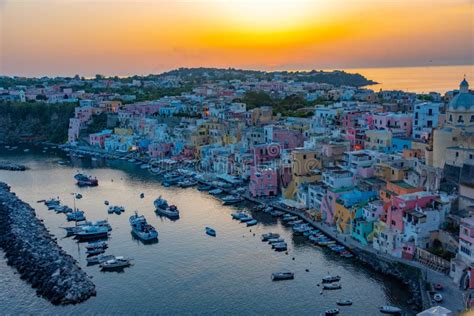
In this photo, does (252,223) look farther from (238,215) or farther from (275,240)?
(275,240)

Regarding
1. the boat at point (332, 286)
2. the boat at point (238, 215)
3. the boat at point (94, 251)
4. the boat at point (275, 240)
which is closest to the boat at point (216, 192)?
the boat at point (238, 215)

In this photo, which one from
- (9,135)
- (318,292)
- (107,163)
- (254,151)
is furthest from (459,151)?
(9,135)

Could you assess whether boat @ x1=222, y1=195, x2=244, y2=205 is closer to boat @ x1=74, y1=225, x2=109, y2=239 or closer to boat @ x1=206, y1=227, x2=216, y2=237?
boat @ x1=206, y1=227, x2=216, y2=237

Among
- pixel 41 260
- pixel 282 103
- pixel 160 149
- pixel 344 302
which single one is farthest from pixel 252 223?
pixel 282 103

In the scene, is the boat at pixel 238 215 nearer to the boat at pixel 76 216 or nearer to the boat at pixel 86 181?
the boat at pixel 76 216

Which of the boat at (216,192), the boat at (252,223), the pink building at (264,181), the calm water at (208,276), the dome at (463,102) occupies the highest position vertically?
the dome at (463,102)
